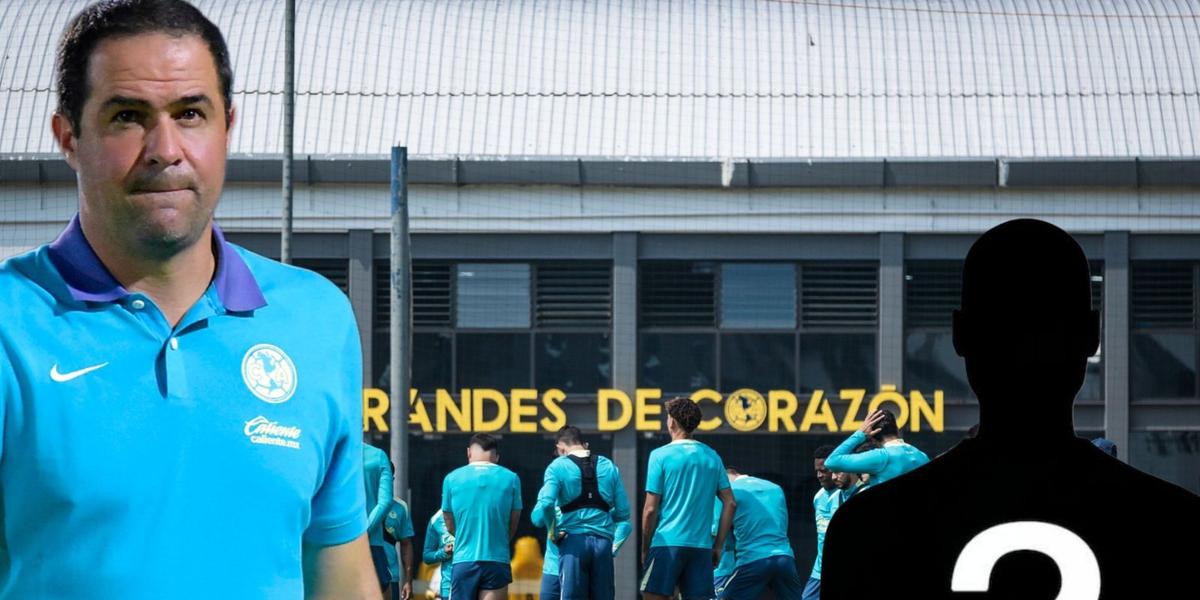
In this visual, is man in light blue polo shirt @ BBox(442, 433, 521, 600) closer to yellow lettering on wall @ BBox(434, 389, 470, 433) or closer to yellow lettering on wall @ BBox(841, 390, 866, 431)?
yellow lettering on wall @ BBox(434, 389, 470, 433)

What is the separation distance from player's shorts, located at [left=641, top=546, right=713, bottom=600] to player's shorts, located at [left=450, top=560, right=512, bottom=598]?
A: 4.01 ft

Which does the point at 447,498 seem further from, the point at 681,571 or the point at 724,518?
the point at 724,518

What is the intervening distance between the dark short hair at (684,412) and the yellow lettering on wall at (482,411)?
12417mm

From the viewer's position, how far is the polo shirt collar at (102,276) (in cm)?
240

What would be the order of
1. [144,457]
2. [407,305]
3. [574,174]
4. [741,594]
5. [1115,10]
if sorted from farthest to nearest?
[1115,10], [574,174], [407,305], [741,594], [144,457]

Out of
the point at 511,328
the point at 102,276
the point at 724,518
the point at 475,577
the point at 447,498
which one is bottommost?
the point at 475,577

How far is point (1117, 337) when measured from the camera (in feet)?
86.9

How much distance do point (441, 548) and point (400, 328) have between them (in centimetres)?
323

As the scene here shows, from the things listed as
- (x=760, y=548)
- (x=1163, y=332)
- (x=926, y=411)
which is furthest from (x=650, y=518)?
(x=1163, y=332)

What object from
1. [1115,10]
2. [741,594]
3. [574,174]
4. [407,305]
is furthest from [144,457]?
[1115,10]

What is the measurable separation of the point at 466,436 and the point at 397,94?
210 inches

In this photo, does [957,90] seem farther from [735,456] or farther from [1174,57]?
[735,456]

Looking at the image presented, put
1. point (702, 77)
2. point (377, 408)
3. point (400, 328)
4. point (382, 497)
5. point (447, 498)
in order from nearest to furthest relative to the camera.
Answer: point (382, 497)
point (447, 498)
point (400, 328)
point (377, 408)
point (702, 77)

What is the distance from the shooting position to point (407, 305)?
18.3 metres
